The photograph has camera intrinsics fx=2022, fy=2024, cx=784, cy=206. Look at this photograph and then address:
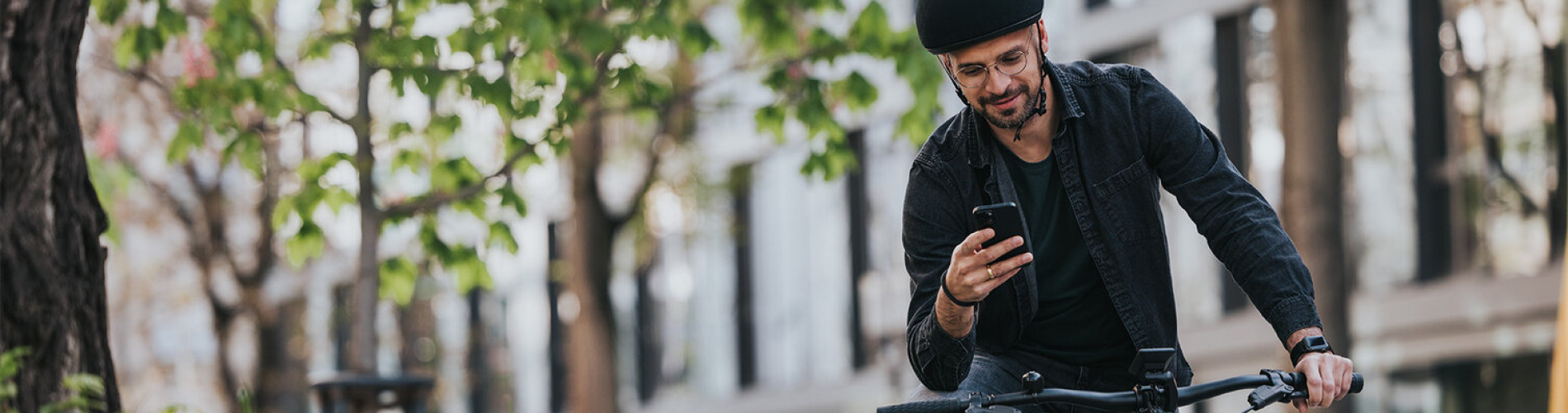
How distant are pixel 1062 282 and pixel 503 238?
22.8ft

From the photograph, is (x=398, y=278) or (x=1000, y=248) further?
(x=398, y=278)

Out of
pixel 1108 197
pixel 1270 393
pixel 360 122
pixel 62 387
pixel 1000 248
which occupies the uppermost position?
pixel 360 122

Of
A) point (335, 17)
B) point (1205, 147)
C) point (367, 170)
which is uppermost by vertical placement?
point (335, 17)

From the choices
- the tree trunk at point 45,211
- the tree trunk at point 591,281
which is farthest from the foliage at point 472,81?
the tree trunk at point 591,281

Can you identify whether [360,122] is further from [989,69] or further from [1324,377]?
[1324,377]

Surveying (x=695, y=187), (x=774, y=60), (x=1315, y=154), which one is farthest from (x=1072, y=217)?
(x=695, y=187)

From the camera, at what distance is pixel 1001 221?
3338 millimetres

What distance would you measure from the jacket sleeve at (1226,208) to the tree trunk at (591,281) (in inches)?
466

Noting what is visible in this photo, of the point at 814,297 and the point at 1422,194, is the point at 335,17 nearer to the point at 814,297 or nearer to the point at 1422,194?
the point at 1422,194

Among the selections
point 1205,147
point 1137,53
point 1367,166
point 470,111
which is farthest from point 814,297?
point 1205,147

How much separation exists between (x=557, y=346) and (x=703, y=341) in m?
5.19

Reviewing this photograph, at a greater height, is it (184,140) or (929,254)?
(184,140)

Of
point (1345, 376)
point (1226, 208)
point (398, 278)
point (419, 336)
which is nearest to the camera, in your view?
point (1345, 376)

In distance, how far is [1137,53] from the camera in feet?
64.1
